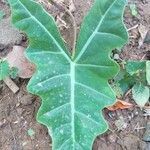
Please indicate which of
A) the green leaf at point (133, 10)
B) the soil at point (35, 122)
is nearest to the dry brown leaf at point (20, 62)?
the soil at point (35, 122)

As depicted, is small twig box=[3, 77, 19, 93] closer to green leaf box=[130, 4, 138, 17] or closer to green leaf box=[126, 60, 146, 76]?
green leaf box=[126, 60, 146, 76]

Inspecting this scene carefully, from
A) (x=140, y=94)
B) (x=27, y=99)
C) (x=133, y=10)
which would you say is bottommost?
(x=140, y=94)

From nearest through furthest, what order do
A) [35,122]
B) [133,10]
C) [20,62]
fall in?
[35,122], [20,62], [133,10]

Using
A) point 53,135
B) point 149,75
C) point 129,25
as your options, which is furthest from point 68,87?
point 129,25

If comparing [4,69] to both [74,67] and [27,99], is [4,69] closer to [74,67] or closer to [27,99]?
[27,99]

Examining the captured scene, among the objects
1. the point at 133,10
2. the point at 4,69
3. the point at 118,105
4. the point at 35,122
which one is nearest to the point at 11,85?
the point at 4,69

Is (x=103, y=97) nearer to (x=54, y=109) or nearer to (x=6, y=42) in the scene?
(x=54, y=109)

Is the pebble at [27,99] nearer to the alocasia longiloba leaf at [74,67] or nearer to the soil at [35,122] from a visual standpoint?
the soil at [35,122]
